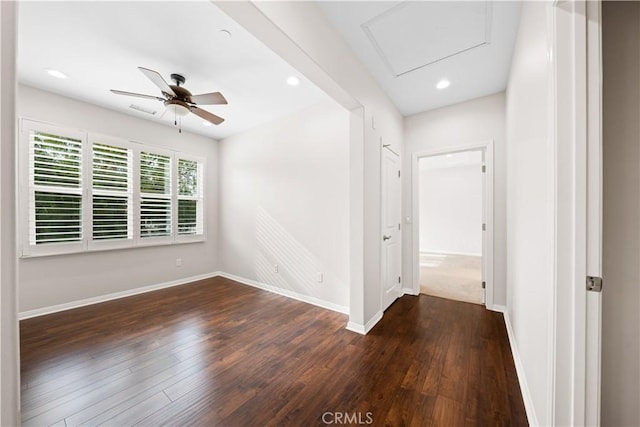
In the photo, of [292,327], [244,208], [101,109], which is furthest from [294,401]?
[101,109]

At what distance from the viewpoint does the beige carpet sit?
140 inches

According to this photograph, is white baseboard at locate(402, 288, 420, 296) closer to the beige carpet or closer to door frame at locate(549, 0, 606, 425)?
the beige carpet

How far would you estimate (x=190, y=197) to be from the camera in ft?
14.6

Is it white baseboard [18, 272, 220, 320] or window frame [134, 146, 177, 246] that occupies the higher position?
window frame [134, 146, 177, 246]

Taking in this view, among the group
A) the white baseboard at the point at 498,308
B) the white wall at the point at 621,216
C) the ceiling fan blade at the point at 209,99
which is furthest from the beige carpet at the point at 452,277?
the ceiling fan blade at the point at 209,99

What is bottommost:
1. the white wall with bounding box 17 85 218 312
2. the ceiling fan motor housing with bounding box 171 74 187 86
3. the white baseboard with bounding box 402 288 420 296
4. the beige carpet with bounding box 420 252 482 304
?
the beige carpet with bounding box 420 252 482 304

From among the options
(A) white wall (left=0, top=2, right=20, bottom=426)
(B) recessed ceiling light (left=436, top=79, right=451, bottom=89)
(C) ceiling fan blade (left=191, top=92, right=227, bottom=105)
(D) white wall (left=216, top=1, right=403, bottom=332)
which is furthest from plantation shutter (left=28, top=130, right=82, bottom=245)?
(B) recessed ceiling light (left=436, top=79, right=451, bottom=89)

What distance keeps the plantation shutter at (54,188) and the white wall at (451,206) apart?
718cm

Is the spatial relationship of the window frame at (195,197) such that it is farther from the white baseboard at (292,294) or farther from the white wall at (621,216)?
the white wall at (621,216)

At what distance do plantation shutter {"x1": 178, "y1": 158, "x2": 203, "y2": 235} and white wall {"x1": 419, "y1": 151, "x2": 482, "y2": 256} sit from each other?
5.75m

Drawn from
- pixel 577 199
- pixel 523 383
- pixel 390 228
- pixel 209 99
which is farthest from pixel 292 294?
pixel 577 199

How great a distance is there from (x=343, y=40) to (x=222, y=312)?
3381 mm

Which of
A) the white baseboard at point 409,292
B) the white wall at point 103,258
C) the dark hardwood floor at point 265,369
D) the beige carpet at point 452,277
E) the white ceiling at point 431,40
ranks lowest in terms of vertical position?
the dark hardwood floor at point 265,369

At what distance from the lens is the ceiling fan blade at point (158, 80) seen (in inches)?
79.4
